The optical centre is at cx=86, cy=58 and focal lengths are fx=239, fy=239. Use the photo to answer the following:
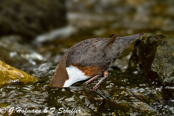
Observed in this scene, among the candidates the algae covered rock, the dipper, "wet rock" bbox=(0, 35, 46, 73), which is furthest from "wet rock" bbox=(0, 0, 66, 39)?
the dipper

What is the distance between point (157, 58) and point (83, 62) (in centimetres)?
119

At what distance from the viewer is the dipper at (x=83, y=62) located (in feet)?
12.1

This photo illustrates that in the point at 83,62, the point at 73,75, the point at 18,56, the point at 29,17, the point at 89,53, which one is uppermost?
the point at 29,17

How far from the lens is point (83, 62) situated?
369cm

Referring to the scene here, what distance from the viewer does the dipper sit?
3676 mm

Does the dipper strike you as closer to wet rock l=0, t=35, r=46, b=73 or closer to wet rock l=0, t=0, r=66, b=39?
wet rock l=0, t=35, r=46, b=73

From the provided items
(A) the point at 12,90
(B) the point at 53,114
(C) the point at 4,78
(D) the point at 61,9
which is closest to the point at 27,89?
(A) the point at 12,90

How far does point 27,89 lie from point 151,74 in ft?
6.46

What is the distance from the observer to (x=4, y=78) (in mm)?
3709

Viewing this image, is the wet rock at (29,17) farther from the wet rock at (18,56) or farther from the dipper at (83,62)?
the dipper at (83,62)

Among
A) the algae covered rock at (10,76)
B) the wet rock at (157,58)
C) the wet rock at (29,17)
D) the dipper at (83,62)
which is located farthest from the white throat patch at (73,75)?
the wet rock at (29,17)

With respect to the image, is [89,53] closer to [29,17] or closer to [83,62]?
[83,62]

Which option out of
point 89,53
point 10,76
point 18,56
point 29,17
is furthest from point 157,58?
point 29,17

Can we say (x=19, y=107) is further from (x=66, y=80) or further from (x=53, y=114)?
(x=66, y=80)
